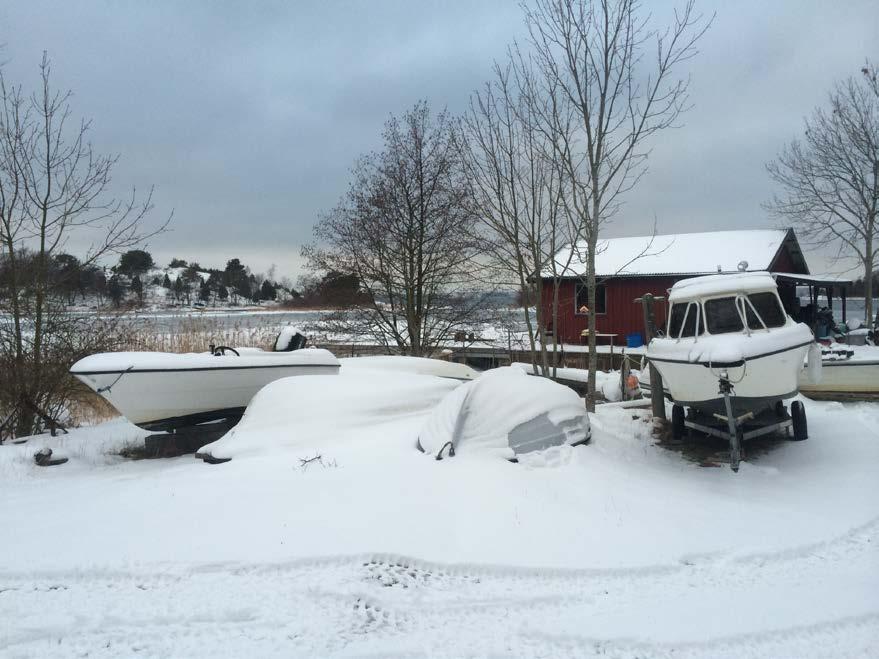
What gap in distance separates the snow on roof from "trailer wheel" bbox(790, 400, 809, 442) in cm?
1394

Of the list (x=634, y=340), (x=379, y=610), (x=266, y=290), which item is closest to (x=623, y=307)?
(x=634, y=340)

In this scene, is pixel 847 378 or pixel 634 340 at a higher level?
pixel 634 340

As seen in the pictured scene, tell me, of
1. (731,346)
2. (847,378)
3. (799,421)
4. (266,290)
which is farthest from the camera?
(266,290)

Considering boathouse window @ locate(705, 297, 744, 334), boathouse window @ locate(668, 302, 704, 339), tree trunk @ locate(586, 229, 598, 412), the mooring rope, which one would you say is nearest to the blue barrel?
tree trunk @ locate(586, 229, 598, 412)

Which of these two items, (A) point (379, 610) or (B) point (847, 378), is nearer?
(A) point (379, 610)

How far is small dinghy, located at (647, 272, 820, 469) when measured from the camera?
654cm

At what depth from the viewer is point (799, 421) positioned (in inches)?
290

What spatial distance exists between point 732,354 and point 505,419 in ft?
8.84

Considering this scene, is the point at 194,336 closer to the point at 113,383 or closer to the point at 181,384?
the point at 181,384

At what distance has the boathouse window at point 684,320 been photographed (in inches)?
301

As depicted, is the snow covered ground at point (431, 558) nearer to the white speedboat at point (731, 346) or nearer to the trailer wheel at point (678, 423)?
the white speedboat at point (731, 346)

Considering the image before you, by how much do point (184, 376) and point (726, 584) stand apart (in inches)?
274

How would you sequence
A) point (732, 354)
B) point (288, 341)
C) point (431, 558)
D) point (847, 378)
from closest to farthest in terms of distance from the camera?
point (431, 558), point (732, 354), point (288, 341), point (847, 378)

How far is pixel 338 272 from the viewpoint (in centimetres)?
1591
